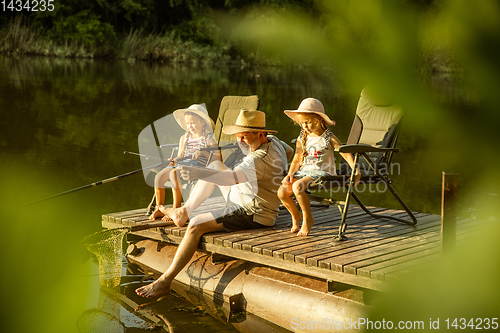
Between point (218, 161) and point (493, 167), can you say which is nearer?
point (493, 167)

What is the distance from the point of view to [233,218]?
155 inches

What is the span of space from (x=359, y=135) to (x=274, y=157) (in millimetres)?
1053

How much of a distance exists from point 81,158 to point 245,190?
20.5ft

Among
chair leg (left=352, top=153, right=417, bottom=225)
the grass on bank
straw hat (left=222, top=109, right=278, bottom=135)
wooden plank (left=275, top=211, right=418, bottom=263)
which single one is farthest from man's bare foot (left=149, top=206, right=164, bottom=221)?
the grass on bank

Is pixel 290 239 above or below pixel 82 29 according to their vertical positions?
below

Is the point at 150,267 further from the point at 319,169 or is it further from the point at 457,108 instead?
the point at 457,108

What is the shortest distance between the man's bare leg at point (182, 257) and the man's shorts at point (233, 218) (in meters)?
0.10

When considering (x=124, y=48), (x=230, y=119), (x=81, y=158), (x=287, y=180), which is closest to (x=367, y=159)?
(x=287, y=180)

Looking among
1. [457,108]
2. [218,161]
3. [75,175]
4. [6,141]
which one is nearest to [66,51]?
[6,141]

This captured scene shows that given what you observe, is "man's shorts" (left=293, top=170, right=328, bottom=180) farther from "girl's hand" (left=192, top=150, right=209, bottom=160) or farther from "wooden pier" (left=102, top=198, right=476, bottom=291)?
"girl's hand" (left=192, top=150, right=209, bottom=160)

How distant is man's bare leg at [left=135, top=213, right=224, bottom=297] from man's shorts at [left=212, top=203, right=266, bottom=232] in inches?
4.0

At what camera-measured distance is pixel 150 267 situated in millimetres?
4539

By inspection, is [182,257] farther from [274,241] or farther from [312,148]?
[312,148]

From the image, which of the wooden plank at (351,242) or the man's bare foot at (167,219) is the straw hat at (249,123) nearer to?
the wooden plank at (351,242)
